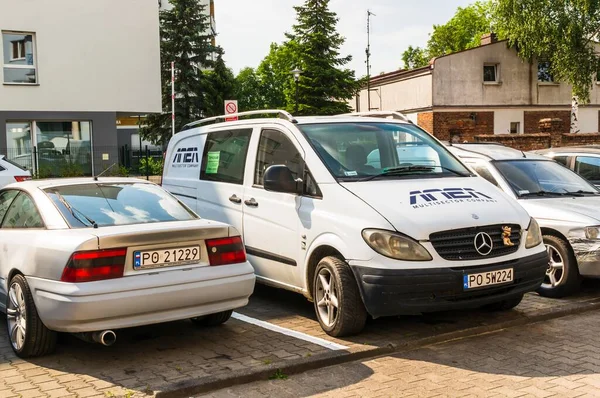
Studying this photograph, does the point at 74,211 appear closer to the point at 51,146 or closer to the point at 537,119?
the point at 51,146

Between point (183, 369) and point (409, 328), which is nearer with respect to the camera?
point (183, 369)

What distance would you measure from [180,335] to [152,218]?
112 centimetres

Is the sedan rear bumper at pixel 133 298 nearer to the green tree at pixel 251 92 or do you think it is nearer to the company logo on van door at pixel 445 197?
the company logo on van door at pixel 445 197

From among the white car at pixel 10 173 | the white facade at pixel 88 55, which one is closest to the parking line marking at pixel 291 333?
the white car at pixel 10 173

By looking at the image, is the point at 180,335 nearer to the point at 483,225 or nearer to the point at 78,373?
the point at 78,373

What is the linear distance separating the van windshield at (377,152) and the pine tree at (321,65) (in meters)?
33.3

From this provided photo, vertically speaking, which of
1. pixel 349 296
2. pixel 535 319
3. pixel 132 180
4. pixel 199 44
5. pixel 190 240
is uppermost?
pixel 199 44

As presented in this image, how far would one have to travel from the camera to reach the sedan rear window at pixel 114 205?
18.6 ft

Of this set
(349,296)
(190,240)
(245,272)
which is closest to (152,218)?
(190,240)

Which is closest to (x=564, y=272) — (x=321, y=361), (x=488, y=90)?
(x=321, y=361)

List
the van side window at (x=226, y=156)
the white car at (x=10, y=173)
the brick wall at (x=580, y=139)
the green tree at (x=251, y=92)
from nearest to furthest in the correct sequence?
the van side window at (x=226, y=156), the white car at (x=10, y=173), the brick wall at (x=580, y=139), the green tree at (x=251, y=92)

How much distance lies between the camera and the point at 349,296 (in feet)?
19.3

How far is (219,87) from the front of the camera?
47281 millimetres

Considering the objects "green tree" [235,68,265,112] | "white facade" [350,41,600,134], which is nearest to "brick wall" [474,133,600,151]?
"white facade" [350,41,600,134]
